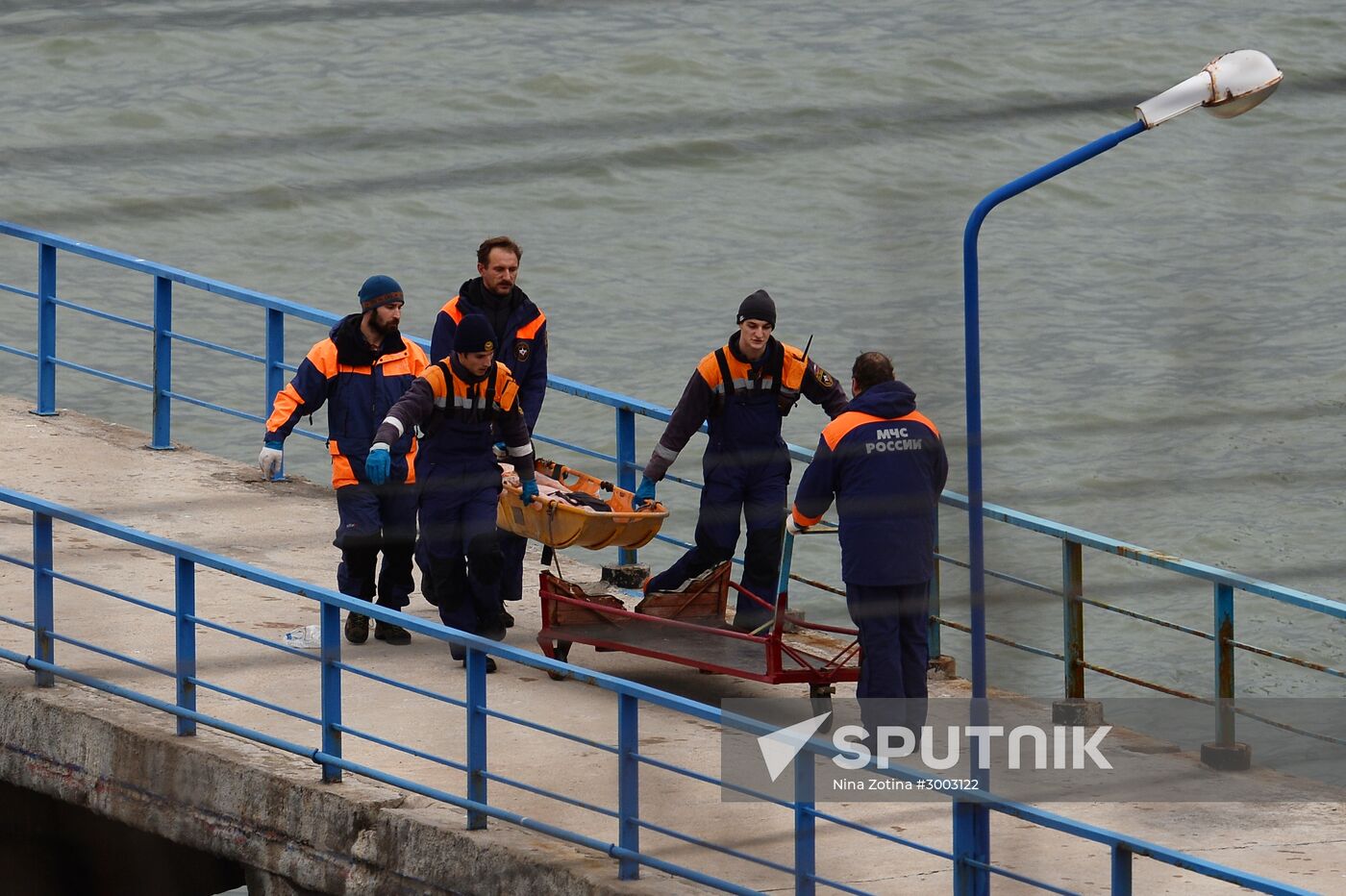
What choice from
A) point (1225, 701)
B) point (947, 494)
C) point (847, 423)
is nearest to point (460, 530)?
point (847, 423)

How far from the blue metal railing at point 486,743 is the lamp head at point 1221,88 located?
7.86 ft

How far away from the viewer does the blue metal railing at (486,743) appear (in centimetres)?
597

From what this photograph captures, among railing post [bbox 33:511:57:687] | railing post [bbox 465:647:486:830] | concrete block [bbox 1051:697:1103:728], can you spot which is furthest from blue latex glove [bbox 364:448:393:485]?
concrete block [bbox 1051:697:1103:728]

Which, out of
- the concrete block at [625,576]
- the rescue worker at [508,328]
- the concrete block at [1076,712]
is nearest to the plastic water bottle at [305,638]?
the rescue worker at [508,328]

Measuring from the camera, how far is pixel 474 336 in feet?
27.3

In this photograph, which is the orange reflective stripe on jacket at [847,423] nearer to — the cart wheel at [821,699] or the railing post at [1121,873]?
the cart wheel at [821,699]

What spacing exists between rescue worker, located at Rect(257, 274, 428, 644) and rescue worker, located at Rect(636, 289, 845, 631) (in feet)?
3.44

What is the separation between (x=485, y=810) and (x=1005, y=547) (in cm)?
477

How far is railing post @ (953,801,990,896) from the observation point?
6.14 metres

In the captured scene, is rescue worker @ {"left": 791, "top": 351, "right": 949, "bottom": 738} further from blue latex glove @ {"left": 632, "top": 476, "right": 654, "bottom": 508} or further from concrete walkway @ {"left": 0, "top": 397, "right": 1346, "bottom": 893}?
blue latex glove @ {"left": 632, "top": 476, "right": 654, "bottom": 508}

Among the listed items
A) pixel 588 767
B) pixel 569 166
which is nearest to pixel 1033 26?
pixel 569 166

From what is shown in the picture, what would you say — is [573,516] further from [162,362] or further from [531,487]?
[162,362]

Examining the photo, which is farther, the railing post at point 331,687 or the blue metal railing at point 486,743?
the railing post at point 331,687

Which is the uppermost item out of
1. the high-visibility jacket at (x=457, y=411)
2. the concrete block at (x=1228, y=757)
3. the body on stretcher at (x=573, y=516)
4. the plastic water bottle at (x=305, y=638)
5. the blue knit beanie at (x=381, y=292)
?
the blue knit beanie at (x=381, y=292)
